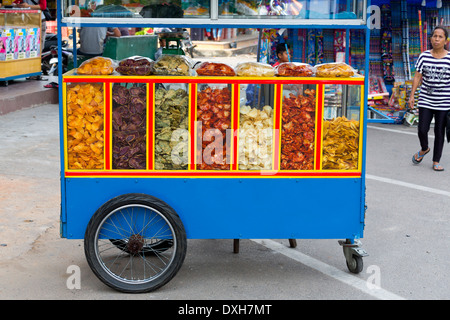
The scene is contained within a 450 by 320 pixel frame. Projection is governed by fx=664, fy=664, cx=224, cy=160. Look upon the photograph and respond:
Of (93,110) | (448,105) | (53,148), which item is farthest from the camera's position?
(53,148)

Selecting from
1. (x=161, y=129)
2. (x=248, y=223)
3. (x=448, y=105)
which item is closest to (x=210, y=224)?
(x=248, y=223)

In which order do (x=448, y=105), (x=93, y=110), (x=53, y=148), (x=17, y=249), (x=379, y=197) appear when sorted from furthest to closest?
(x=53, y=148) → (x=448, y=105) → (x=379, y=197) → (x=17, y=249) → (x=93, y=110)

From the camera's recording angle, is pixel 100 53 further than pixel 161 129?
Yes

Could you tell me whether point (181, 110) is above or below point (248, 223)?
above

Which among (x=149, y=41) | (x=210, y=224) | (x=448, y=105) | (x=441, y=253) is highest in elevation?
(x=149, y=41)

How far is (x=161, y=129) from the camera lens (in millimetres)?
4418

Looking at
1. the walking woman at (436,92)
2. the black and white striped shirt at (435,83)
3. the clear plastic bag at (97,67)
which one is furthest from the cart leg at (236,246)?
the black and white striped shirt at (435,83)

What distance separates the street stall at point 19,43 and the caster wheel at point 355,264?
8.70 meters

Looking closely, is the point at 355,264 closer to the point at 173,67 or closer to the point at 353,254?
the point at 353,254

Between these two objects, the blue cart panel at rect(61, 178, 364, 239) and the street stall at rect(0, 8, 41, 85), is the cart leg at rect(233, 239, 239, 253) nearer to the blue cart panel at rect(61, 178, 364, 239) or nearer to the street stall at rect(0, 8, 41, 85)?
the blue cart panel at rect(61, 178, 364, 239)

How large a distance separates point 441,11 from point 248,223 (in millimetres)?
8671

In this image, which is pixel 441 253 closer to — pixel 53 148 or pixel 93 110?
pixel 93 110

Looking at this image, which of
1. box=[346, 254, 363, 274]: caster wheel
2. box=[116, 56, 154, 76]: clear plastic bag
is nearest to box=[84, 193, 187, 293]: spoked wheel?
box=[116, 56, 154, 76]: clear plastic bag

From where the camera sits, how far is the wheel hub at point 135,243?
4.48 m
